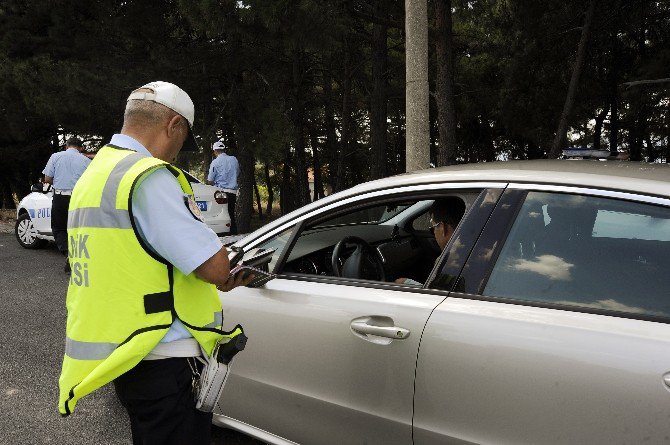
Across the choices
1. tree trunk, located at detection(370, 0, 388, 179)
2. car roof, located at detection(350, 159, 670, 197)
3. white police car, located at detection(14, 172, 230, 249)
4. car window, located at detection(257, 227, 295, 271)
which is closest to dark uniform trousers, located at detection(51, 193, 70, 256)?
white police car, located at detection(14, 172, 230, 249)

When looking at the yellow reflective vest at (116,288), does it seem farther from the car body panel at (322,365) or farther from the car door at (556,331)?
the car door at (556,331)

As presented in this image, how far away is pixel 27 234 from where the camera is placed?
982 centimetres

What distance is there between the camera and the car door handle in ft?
6.90

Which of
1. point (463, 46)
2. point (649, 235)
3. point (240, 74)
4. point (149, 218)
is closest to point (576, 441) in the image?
point (649, 235)

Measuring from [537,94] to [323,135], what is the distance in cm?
1400

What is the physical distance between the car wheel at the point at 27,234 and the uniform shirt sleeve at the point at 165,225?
30.0ft

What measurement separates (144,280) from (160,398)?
36cm

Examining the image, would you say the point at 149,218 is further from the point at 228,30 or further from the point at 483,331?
the point at 228,30

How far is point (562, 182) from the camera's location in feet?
6.55

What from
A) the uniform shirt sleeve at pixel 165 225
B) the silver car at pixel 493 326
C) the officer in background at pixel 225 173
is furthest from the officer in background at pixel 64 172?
the uniform shirt sleeve at pixel 165 225

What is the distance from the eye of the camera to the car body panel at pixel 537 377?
1.65 metres

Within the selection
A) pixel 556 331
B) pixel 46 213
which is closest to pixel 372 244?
pixel 556 331

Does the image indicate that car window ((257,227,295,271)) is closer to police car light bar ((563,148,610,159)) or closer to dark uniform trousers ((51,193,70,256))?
police car light bar ((563,148,610,159))

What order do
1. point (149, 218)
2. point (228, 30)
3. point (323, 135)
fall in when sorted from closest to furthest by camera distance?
point (149, 218), point (228, 30), point (323, 135)
